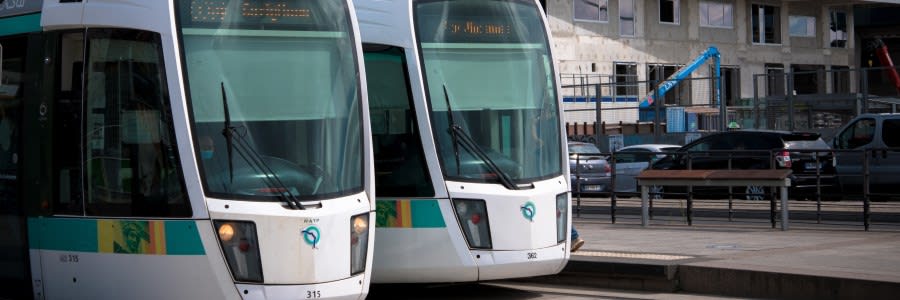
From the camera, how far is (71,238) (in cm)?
930

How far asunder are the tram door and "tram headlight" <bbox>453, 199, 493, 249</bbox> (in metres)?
3.47

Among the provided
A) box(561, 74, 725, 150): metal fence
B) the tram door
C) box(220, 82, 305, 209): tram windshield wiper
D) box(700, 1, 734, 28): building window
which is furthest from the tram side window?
box(700, 1, 734, 28): building window

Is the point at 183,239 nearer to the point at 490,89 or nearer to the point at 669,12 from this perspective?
the point at 490,89

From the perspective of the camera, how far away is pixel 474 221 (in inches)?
435

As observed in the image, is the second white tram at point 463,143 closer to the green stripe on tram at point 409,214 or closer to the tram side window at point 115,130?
the green stripe on tram at point 409,214

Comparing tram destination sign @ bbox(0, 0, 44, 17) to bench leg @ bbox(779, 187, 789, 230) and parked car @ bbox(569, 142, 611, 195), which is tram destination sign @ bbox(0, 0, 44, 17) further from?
parked car @ bbox(569, 142, 611, 195)

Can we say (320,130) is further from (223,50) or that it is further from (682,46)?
(682,46)

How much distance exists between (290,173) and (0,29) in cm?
273

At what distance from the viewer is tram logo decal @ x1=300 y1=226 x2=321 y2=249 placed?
350 inches

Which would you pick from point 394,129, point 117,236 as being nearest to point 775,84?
point 394,129

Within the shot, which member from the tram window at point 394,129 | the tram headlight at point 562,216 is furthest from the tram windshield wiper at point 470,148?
the tram headlight at point 562,216

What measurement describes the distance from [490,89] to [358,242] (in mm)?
2636

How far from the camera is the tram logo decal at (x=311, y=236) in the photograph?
888 centimetres

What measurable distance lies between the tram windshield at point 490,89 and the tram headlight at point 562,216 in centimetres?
24
